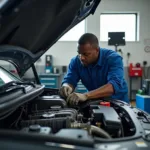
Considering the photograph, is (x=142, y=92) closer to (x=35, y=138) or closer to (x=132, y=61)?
(x=132, y=61)

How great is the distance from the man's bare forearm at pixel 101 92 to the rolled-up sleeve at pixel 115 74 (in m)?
0.07

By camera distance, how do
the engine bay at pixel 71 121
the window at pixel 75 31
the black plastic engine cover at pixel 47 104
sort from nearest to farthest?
the engine bay at pixel 71 121 → the black plastic engine cover at pixel 47 104 → the window at pixel 75 31

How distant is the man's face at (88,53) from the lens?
2258mm

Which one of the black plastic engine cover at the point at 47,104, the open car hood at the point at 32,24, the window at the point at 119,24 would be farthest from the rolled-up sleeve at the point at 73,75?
the window at the point at 119,24

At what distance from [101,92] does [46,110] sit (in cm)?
59

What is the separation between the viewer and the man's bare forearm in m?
2.01

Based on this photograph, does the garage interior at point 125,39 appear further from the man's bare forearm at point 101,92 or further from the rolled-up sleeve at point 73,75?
the man's bare forearm at point 101,92

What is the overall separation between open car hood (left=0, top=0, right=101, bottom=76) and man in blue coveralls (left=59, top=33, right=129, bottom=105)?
13.4 inches

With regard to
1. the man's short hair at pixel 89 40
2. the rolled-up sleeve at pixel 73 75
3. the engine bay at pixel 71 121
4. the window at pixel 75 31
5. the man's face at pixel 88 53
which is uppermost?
the window at pixel 75 31

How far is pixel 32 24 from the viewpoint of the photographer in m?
1.63

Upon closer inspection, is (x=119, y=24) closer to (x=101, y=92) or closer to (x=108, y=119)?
(x=101, y=92)

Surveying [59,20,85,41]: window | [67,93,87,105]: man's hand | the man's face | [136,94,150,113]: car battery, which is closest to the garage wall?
[59,20,85,41]: window

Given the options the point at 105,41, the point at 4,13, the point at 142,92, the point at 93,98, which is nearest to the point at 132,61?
the point at 105,41

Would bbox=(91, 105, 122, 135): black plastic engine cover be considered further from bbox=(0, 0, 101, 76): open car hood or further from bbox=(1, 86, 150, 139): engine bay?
bbox=(0, 0, 101, 76): open car hood
